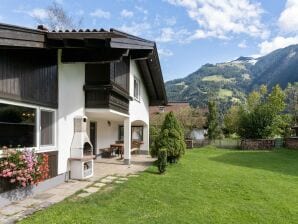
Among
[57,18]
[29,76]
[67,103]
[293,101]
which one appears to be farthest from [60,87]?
[293,101]

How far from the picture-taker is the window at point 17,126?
8164 millimetres

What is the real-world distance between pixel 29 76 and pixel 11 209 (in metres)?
3.36

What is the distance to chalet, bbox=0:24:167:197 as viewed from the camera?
26.1 ft

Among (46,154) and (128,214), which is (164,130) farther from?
(128,214)

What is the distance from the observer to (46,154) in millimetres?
9742

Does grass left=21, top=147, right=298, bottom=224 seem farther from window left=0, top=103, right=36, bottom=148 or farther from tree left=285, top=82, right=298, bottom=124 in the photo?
tree left=285, top=82, right=298, bottom=124

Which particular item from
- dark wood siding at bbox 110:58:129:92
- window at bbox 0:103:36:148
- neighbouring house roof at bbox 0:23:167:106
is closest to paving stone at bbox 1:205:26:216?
window at bbox 0:103:36:148

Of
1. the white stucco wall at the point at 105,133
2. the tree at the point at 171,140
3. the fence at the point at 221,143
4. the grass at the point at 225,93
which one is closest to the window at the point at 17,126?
the tree at the point at 171,140

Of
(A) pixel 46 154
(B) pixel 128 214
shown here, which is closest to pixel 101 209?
(B) pixel 128 214

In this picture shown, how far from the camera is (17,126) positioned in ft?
28.5

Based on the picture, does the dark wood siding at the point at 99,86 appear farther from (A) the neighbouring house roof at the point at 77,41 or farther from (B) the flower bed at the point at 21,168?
(B) the flower bed at the point at 21,168

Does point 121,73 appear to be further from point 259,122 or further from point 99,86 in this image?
point 259,122

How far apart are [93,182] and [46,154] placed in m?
1.94

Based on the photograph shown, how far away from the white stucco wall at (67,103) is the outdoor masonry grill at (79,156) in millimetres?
→ 191
